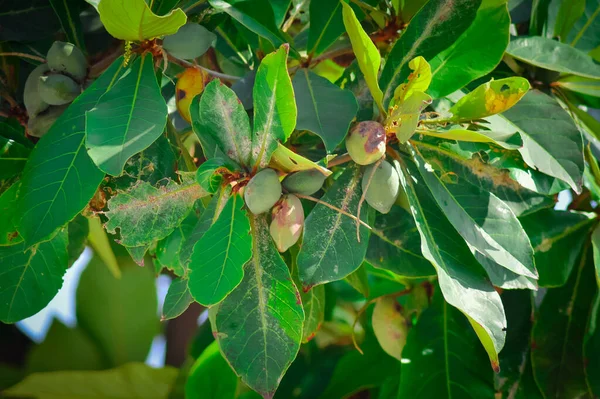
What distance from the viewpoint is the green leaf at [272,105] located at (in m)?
0.71

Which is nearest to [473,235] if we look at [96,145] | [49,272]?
[96,145]

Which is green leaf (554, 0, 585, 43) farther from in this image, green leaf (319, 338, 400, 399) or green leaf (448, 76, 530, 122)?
green leaf (319, 338, 400, 399)

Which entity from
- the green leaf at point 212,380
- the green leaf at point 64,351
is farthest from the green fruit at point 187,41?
the green leaf at point 64,351

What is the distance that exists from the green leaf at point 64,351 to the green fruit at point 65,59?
1270mm

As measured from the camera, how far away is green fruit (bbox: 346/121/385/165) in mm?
760

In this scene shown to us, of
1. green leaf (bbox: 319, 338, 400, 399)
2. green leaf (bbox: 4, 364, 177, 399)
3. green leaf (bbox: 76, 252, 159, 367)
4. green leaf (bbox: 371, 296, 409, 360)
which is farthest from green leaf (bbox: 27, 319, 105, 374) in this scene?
green leaf (bbox: 371, 296, 409, 360)

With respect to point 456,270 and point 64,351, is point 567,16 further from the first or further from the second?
point 64,351

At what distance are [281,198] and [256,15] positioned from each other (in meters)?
0.23

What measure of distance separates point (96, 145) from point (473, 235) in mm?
419

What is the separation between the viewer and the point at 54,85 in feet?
2.81

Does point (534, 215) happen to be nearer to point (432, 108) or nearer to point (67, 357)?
point (432, 108)

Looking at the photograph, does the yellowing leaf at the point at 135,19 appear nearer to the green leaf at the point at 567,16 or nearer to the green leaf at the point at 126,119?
the green leaf at the point at 126,119

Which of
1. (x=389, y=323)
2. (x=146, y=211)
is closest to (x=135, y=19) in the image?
(x=146, y=211)

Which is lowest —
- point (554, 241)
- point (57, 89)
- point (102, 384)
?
point (102, 384)
